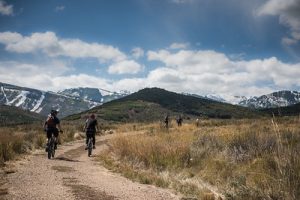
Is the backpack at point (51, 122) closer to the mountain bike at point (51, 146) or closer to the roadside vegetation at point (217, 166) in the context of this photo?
the mountain bike at point (51, 146)

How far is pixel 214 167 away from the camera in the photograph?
40.8 feet

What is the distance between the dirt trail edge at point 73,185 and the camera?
32.2 feet

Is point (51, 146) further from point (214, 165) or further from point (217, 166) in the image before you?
point (217, 166)

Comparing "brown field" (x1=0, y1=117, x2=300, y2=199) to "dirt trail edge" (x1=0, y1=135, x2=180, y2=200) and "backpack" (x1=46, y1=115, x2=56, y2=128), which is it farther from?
"backpack" (x1=46, y1=115, x2=56, y2=128)

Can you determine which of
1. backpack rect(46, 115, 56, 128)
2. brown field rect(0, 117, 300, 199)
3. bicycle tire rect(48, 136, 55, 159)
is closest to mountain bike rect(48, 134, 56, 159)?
bicycle tire rect(48, 136, 55, 159)

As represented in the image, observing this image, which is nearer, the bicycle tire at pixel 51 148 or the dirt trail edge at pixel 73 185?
the dirt trail edge at pixel 73 185

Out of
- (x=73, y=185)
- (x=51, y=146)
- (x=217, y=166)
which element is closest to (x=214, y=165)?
(x=217, y=166)

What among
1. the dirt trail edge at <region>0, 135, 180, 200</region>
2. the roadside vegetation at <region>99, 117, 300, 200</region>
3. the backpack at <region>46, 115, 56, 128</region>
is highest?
the backpack at <region>46, 115, 56, 128</region>

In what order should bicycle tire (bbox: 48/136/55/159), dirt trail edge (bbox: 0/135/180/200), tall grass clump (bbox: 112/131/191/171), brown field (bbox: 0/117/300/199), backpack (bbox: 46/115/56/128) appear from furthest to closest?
backpack (bbox: 46/115/56/128), bicycle tire (bbox: 48/136/55/159), tall grass clump (bbox: 112/131/191/171), dirt trail edge (bbox: 0/135/180/200), brown field (bbox: 0/117/300/199)

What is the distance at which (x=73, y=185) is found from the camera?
1126cm

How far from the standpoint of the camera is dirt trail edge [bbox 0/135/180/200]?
9828mm

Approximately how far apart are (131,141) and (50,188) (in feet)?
24.8

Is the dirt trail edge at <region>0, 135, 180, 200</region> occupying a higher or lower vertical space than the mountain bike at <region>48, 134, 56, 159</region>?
lower

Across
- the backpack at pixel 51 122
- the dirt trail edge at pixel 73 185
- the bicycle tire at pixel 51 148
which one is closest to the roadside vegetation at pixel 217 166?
the dirt trail edge at pixel 73 185
